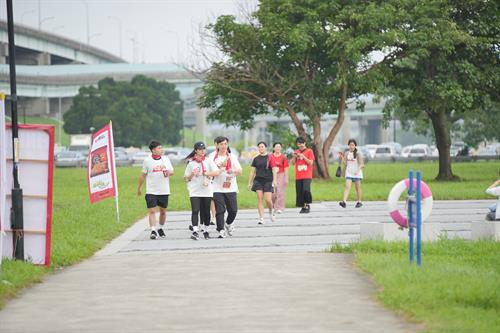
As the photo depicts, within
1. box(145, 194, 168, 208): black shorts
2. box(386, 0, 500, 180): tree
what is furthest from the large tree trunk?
box(145, 194, 168, 208): black shorts

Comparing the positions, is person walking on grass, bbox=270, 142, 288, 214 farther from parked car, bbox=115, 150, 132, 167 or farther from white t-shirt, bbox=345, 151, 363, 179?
parked car, bbox=115, 150, 132, 167

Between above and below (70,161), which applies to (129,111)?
above

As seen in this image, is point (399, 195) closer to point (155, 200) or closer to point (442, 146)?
point (155, 200)

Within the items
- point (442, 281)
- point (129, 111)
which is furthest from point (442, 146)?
point (129, 111)

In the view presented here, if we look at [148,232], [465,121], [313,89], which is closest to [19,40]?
[465,121]

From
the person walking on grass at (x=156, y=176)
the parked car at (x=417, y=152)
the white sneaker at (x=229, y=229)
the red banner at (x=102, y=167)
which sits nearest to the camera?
the person walking on grass at (x=156, y=176)

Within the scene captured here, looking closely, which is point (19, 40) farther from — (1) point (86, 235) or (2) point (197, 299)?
(2) point (197, 299)

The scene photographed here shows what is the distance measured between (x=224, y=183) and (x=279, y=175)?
507 centimetres

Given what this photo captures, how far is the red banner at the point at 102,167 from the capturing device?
24078mm

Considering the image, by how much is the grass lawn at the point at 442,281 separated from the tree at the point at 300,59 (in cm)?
2890

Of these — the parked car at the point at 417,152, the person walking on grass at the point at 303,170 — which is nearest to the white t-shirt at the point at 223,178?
the person walking on grass at the point at 303,170

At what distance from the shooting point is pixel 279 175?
25.0m

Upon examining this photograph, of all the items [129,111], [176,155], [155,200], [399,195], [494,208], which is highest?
[129,111]

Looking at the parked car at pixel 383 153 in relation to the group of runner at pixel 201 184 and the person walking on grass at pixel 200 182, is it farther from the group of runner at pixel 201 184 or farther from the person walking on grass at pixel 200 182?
the person walking on grass at pixel 200 182
